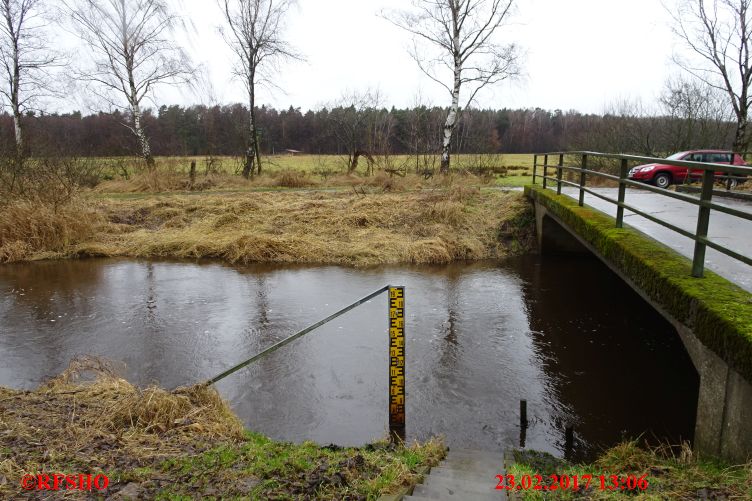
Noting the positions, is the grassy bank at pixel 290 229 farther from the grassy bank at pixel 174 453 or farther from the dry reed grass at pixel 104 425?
the grassy bank at pixel 174 453

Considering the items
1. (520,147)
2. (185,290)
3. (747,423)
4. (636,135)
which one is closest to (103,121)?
(185,290)

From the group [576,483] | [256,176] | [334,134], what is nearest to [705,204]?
[576,483]

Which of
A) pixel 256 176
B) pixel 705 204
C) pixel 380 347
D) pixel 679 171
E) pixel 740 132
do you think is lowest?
pixel 380 347

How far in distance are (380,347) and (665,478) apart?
482cm

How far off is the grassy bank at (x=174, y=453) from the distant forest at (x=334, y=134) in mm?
14832

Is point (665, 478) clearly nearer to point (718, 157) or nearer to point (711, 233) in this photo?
point (711, 233)

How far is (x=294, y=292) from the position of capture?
37.3ft

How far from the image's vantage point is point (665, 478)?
3.66 metres

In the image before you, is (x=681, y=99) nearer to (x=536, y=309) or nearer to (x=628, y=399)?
(x=536, y=309)

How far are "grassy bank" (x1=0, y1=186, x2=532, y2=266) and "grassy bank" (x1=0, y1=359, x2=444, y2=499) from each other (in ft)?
30.8

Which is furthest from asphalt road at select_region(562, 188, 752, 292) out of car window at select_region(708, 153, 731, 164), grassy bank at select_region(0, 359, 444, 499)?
car window at select_region(708, 153, 731, 164)

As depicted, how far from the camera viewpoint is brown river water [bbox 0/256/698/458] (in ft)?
19.4

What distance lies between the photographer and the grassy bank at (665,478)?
316 cm

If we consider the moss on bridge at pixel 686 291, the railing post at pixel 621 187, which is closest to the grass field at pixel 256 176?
the railing post at pixel 621 187
